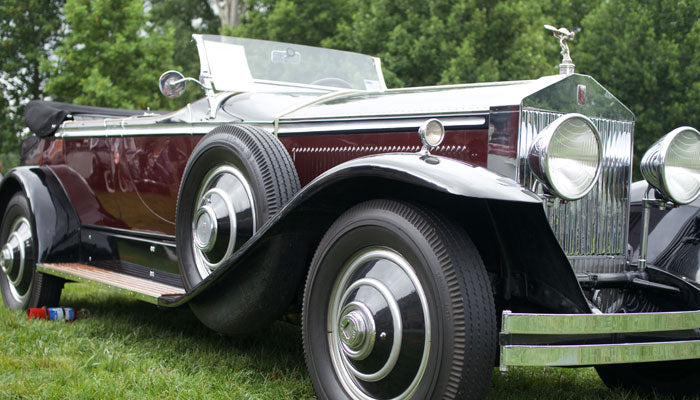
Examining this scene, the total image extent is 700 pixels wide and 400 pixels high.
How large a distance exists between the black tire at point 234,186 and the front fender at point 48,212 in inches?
61.1

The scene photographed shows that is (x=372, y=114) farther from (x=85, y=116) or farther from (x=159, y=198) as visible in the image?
(x=85, y=116)

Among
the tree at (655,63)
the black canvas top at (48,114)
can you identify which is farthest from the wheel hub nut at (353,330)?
the tree at (655,63)

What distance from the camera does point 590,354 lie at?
2.23 meters

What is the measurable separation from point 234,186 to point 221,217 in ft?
0.56

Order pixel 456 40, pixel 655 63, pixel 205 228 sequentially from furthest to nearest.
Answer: pixel 655 63 → pixel 456 40 → pixel 205 228

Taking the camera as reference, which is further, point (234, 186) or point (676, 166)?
point (234, 186)

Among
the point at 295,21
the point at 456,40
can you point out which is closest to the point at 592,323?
the point at 456,40

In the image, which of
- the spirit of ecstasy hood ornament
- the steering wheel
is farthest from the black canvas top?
the spirit of ecstasy hood ornament

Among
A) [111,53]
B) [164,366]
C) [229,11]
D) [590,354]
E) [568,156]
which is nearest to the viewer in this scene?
[590,354]

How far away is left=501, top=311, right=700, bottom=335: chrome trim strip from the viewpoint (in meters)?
2.16

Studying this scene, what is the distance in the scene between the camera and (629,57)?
16.0 m

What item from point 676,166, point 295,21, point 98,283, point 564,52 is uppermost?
point 295,21

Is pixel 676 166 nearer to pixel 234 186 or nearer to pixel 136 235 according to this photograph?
pixel 234 186

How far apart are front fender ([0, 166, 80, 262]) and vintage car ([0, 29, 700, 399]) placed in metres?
0.44
